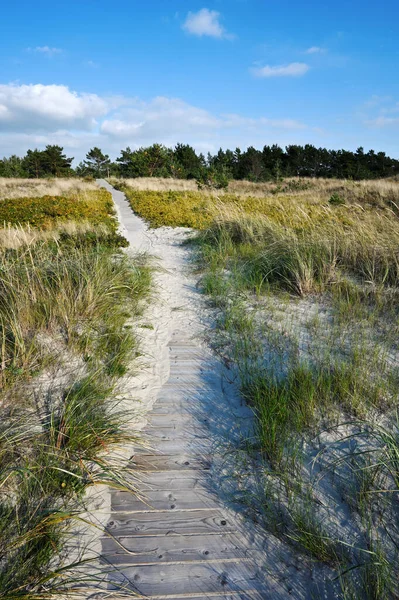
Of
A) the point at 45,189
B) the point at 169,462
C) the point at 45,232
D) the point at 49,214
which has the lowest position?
the point at 169,462

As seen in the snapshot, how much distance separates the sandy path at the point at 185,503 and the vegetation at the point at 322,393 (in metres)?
0.19

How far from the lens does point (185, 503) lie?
234 centimetres

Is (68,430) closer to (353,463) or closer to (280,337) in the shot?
(353,463)

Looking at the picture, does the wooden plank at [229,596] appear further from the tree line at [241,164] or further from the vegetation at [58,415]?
the tree line at [241,164]

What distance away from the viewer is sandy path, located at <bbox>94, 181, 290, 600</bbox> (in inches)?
74.8

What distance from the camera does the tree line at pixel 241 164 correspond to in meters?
38.0


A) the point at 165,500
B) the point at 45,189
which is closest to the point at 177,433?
the point at 165,500

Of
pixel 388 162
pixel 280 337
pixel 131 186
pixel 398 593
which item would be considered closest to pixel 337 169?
pixel 388 162

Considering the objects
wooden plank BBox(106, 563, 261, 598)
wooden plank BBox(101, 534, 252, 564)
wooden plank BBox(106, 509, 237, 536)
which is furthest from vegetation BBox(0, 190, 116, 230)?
wooden plank BBox(106, 563, 261, 598)

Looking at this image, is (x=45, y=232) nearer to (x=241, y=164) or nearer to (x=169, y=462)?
(x=169, y=462)

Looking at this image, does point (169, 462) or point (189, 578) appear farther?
point (169, 462)

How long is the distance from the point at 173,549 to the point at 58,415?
55.4 inches

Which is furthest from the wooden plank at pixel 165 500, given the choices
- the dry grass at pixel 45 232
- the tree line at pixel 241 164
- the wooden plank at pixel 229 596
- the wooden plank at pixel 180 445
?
the tree line at pixel 241 164

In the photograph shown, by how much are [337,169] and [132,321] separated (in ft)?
137
